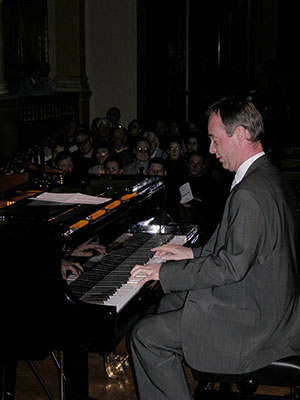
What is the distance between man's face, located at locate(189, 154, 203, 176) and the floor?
3648 millimetres

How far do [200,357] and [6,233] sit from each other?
36.9 inches

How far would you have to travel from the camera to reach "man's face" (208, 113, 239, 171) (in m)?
2.81

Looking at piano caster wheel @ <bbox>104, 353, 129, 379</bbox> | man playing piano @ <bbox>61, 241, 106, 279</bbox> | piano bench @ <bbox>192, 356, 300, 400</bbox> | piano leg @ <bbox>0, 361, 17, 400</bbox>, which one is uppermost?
man playing piano @ <bbox>61, 241, 106, 279</bbox>

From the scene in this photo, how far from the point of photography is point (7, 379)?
313cm

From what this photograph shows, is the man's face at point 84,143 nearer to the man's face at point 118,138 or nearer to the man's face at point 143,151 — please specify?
the man's face at point 118,138

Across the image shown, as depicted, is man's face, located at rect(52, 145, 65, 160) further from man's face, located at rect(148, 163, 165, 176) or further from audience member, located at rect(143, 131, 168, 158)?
man's face, located at rect(148, 163, 165, 176)

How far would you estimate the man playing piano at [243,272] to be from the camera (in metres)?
2.70

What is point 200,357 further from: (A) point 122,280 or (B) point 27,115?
(B) point 27,115

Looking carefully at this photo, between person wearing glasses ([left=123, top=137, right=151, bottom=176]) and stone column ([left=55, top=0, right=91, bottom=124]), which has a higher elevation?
stone column ([left=55, top=0, right=91, bottom=124])

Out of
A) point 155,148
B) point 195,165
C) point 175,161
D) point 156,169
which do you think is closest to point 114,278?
point 156,169

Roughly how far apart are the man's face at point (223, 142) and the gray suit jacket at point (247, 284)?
0.09 meters

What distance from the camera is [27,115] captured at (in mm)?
11445

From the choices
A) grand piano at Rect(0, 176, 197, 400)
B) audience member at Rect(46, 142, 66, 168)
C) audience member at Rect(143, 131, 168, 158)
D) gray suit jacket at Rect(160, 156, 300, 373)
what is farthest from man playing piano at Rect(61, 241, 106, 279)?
audience member at Rect(143, 131, 168, 158)

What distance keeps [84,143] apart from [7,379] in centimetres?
616
